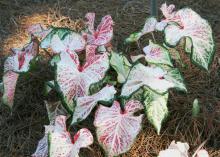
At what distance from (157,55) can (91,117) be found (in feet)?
0.96

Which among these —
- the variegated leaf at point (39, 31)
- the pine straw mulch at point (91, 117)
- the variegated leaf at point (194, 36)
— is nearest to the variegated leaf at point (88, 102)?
the pine straw mulch at point (91, 117)

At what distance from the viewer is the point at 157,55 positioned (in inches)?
59.3

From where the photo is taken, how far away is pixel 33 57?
160 centimetres

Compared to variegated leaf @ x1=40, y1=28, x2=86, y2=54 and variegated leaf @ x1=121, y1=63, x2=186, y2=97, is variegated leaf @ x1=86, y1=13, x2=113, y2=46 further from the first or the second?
variegated leaf @ x1=121, y1=63, x2=186, y2=97

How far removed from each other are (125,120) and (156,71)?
17 centimetres

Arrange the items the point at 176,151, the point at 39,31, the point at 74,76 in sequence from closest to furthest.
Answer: the point at 176,151 → the point at 74,76 → the point at 39,31

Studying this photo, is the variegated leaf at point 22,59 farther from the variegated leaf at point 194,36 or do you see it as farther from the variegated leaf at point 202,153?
the variegated leaf at point 202,153

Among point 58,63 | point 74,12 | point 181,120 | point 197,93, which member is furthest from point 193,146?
point 74,12

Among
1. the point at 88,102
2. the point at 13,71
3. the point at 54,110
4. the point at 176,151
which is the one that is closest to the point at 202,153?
the point at 176,151

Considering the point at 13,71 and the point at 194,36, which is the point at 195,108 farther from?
the point at 13,71

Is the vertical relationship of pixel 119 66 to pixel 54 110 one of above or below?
above

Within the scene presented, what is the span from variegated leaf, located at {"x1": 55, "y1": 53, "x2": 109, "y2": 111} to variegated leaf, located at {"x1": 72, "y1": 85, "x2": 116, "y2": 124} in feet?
0.13

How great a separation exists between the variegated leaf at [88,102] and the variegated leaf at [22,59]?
268mm

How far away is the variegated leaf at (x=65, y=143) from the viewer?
133 centimetres
